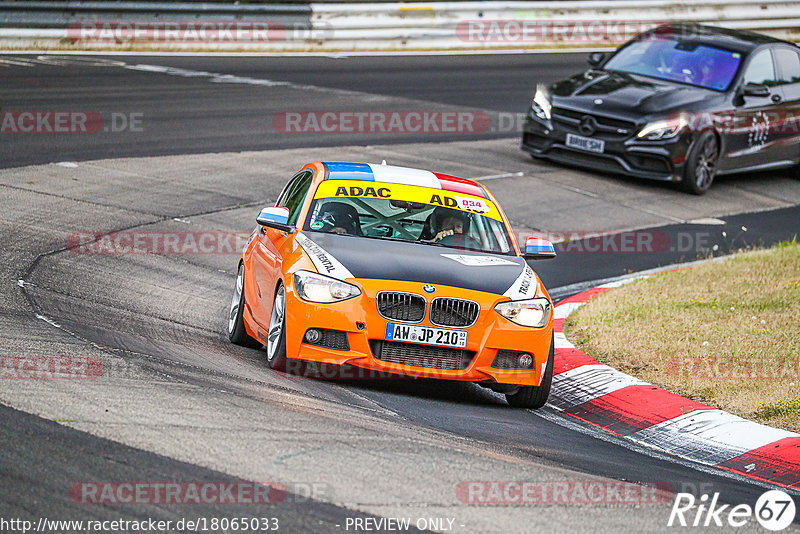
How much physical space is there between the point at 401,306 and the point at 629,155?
931 centimetres

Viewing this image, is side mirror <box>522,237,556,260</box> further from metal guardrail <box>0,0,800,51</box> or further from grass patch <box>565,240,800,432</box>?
metal guardrail <box>0,0,800,51</box>

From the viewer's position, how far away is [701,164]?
53.7 ft

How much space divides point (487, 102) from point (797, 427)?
49.0 ft

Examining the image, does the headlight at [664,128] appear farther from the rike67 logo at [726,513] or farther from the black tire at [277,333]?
the rike67 logo at [726,513]

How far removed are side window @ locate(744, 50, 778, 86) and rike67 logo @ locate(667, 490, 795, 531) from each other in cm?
1186

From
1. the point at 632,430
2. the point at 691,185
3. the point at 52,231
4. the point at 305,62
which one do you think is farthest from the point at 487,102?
the point at 632,430

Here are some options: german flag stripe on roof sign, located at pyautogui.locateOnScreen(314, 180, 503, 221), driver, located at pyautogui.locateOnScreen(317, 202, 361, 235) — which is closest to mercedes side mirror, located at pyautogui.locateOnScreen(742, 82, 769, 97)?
german flag stripe on roof sign, located at pyautogui.locateOnScreen(314, 180, 503, 221)

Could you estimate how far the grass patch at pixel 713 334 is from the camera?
818cm

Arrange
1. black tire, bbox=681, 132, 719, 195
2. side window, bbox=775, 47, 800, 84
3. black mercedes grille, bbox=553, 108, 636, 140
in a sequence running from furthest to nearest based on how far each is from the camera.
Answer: side window, bbox=775, 47, 800, 84
black tire, bbox=681, 132, 719, 195
black mercedes grille, bbox=553, 108, 636, 140

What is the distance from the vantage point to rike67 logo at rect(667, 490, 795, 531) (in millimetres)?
5527

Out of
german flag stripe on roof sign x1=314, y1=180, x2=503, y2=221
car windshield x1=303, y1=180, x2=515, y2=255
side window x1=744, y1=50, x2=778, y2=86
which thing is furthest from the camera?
side window x1=744, y1=50, x2=778, y2=86

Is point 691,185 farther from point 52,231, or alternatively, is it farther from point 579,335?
point 52,231

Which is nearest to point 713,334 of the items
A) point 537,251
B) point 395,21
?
point 537,251

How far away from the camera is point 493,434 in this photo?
6.91m
